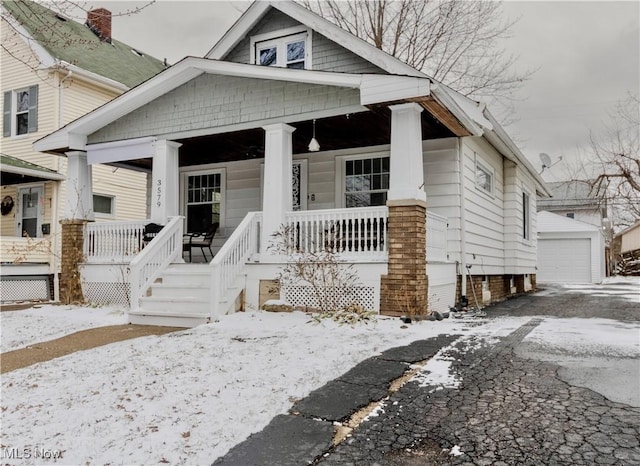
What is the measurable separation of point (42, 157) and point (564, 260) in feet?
68.1

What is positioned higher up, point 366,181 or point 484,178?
point 484,178

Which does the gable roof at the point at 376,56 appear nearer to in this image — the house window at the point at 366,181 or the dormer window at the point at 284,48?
the dormer window at the point at 284,48

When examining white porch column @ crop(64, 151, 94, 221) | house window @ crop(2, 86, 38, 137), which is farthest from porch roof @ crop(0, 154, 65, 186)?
white porch column @ crop(64, 151, 94, 221)

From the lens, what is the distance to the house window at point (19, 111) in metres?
14.8

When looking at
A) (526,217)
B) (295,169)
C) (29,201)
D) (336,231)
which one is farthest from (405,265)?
(29,201)

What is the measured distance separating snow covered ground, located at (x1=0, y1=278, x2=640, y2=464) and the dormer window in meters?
5.30

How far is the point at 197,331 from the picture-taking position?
20.8 ft

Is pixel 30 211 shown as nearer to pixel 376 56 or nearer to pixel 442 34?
pixel 376 56

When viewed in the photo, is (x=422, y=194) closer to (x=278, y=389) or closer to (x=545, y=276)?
(x=278, y=389)

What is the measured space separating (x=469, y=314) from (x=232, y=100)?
550cm

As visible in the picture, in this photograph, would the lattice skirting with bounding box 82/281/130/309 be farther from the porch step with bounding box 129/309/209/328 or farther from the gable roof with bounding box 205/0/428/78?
the gable roof with bounding box 205/0/428/78

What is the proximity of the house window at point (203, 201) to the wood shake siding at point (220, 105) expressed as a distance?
232 centimetres

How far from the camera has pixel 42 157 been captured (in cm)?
1440

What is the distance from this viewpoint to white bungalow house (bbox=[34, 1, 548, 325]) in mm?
7242
